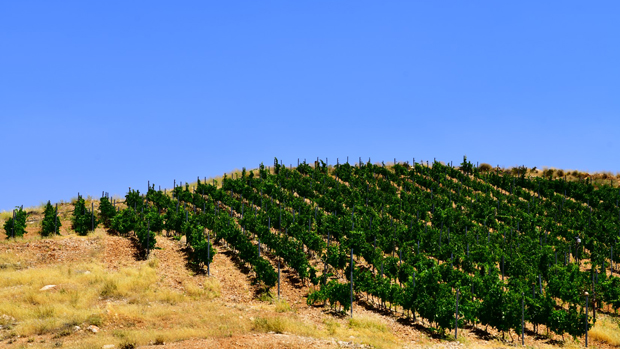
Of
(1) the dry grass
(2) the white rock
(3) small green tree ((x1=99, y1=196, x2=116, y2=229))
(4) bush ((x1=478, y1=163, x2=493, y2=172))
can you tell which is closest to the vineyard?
(3) small green tree ((x1=99, y1=196, x2=116, y2=229))

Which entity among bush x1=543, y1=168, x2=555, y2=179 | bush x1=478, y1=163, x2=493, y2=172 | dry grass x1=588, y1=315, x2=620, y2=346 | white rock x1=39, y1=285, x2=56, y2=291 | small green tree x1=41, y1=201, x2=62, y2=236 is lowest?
dry grass x1=588, y1=315, x2=620, y2=346

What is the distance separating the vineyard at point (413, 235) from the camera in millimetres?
23016

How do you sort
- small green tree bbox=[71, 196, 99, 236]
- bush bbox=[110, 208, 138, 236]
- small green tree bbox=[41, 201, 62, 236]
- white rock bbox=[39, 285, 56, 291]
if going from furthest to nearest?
small green tree bbox=[71, 196, 99, 236] < bush bbox=[110, 208, 138, 236] < small green tree bbox=[41, 201, 62, 236] < white rock bbox=[39, 285, 56, 291]

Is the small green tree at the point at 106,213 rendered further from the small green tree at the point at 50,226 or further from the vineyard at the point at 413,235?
the small green tree at the point at 50,226

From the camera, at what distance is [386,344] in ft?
60.6

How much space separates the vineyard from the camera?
2302 cm

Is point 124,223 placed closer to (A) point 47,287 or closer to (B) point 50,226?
(B) point 50,226

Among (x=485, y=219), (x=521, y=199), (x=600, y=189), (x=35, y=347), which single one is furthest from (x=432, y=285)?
(x=600, y=189)

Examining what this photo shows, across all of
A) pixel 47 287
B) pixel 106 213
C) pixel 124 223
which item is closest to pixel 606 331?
pixel 47 287

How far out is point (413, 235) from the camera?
35.6 meters

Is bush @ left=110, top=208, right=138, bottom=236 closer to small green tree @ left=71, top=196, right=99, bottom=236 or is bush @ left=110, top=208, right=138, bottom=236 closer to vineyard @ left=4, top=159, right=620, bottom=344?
vineyard @ left=4, top=159, right=620, bottom=344

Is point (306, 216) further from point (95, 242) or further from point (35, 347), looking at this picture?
point (35, 347)

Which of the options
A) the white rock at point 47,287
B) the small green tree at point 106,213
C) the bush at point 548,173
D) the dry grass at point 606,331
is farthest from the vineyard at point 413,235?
the white rock at point 47,287

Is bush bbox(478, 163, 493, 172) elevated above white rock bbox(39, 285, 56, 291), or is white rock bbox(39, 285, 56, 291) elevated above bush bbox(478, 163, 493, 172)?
bush bbox(478, 163, 493, 172)
